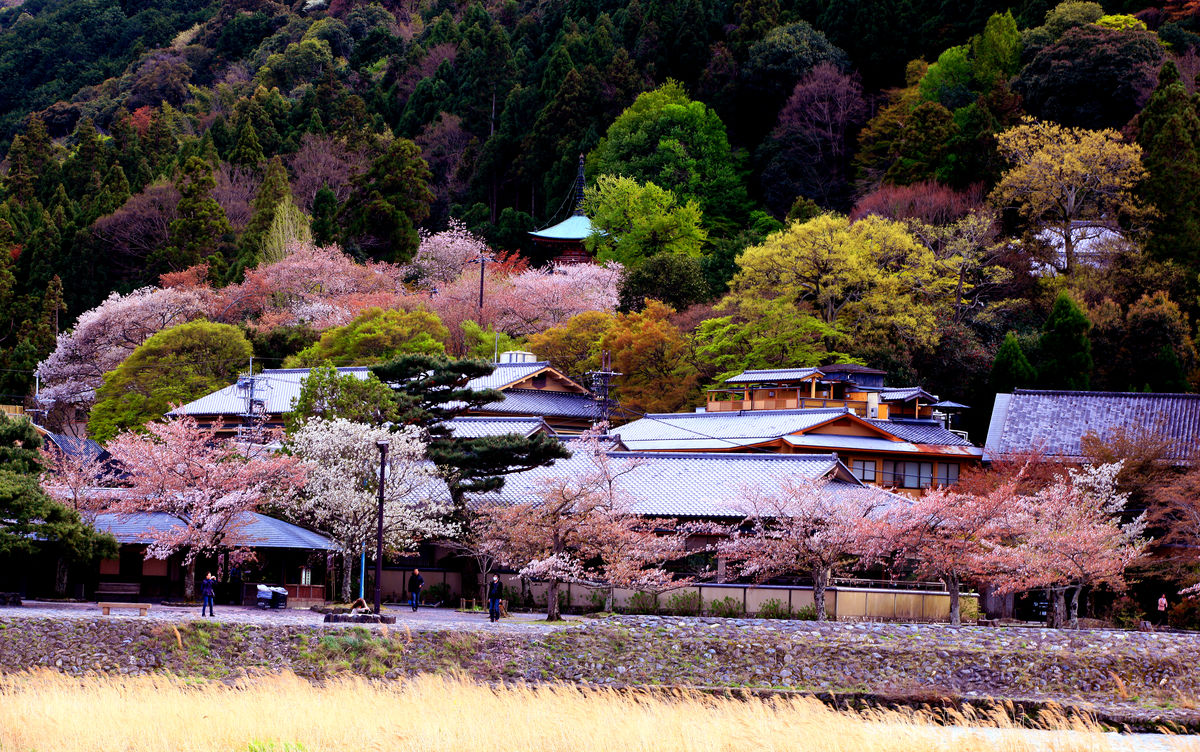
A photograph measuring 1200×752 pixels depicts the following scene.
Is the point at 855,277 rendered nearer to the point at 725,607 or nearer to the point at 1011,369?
the point at 1011,369

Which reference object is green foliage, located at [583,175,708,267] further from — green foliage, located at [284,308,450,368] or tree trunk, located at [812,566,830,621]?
tree trunk, located at [812,566,830,621]

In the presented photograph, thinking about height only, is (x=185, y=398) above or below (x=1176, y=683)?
above

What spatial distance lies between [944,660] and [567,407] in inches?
1103

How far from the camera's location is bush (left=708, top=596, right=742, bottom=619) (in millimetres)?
30297

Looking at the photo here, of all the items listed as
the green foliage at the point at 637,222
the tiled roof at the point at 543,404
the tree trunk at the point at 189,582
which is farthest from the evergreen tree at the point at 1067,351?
the tree trunk at the point at 189,582

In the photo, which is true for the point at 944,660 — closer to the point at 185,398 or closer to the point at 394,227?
the point at 185,398

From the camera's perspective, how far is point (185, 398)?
1906 inches

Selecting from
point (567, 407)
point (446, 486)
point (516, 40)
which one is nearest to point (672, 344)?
point (567, 407)

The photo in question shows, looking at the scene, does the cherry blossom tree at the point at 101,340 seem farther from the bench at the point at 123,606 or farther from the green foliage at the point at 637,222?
the bench at the point at 123,606

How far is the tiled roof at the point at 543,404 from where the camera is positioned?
4750cm

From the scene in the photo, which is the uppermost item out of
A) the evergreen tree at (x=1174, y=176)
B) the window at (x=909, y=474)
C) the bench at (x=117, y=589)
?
the evergreen tree at (x=1174, y=176)

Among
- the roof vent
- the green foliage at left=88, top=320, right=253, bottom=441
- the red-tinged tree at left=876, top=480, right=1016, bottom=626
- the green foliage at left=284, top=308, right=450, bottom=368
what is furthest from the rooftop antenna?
the green foliage at left=88, top=320, right=253, bottom=441

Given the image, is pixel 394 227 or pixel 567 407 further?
pixel 394 227

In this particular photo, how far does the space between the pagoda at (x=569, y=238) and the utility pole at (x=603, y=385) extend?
64.8 feet
